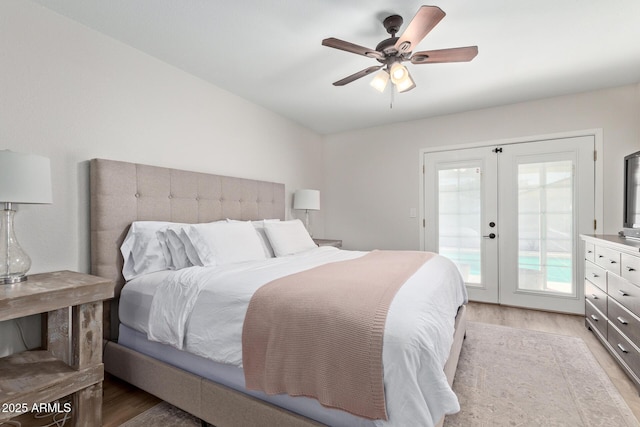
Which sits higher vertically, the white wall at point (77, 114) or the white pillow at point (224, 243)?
the white wall at point (77, 114)

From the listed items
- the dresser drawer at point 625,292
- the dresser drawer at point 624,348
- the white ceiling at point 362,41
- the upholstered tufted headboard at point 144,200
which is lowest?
the dresser drawer at point 624,348

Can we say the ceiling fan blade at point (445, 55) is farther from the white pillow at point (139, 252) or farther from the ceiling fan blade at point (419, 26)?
the white pillow at point (139, 252)

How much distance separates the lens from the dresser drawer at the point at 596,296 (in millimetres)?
2463

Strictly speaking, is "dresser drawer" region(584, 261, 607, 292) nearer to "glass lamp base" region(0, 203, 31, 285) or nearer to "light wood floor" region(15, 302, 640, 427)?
"light wood floor" region(15, 302, 640, 427)

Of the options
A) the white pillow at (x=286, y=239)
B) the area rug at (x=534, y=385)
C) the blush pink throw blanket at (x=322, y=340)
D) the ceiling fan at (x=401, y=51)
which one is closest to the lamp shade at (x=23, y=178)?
the blush pink throw blanket at (x=322, y=340)

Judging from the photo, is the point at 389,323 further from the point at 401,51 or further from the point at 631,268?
the point at 631,268

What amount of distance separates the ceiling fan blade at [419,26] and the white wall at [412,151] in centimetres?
227

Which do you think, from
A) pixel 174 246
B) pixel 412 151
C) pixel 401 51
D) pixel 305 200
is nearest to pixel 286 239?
pixel 174 246

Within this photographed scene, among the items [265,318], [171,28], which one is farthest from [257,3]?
[265,318]

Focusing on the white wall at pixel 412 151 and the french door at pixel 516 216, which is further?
the french door at pixel 516 216

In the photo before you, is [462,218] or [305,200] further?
[305,200]

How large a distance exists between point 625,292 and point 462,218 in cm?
185

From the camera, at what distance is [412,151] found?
4141 millimetres

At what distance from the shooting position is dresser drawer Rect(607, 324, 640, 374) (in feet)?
6.32
